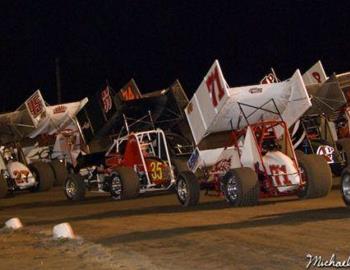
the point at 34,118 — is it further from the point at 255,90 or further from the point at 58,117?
the point at 255,90

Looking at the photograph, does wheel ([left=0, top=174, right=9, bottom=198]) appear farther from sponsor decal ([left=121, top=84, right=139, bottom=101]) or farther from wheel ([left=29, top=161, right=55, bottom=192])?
sponsor decal ([left=121, top=84, right=139, bottom=101])

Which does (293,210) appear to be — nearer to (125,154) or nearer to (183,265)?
(183,265)

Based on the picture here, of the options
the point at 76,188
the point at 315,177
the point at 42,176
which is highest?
the point at 42,176

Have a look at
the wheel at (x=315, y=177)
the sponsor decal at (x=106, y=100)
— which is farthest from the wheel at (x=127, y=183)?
the wheel at (x=315, y=177)

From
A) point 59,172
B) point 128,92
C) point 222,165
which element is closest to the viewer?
point 222,165

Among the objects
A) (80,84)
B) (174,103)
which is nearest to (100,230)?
(174,103)

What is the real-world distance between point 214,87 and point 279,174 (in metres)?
1.89

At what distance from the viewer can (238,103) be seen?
13922 mm

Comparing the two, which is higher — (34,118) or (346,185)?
(34,118)

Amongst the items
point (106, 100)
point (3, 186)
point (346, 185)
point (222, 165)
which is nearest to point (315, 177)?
point (346, 185)

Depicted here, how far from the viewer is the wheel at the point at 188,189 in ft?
48.1

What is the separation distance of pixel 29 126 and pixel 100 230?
12.8m

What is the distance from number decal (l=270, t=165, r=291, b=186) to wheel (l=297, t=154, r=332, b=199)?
0.38m

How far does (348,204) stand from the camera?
12211 millimetres
